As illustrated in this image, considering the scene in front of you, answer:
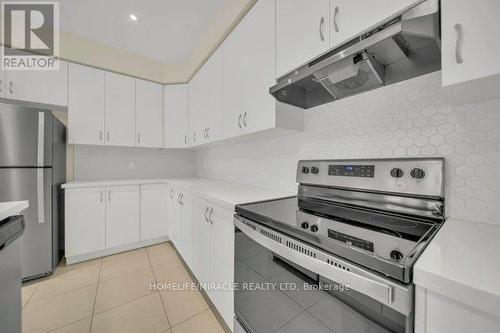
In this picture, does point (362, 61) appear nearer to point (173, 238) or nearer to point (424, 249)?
point (424, 249)

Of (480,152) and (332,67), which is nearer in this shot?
(480,152)

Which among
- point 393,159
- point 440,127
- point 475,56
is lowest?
point 393,159

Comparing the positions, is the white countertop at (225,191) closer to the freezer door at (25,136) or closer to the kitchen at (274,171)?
the kitchen at (274,171)

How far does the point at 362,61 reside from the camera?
3.01 ft

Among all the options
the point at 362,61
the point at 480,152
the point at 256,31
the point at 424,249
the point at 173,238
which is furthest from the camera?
the point at 173,238

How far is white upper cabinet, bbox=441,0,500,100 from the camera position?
0.55 meters

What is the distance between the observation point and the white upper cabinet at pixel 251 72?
4.21 feet

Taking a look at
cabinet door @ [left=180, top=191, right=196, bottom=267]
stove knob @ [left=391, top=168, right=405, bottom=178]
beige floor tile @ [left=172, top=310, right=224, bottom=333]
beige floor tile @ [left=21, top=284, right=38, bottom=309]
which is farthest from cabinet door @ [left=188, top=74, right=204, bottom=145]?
beige floor tile @ [left=21, top=284, right=38, bottom=309]

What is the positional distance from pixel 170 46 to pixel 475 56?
286 centimetres

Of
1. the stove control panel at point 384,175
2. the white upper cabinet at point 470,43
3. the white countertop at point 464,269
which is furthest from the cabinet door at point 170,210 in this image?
the white upper cabinet at point 470,43

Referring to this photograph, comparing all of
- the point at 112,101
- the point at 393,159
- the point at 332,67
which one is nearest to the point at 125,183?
the point at 112,101

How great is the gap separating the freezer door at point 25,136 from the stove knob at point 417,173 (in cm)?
286

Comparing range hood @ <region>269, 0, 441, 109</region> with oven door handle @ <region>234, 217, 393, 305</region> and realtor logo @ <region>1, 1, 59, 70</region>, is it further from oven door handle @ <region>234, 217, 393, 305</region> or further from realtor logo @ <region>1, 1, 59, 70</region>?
realtor logo @ <region>1, 1, 59, 70</region>

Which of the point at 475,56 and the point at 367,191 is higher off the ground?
the point at 475,56
